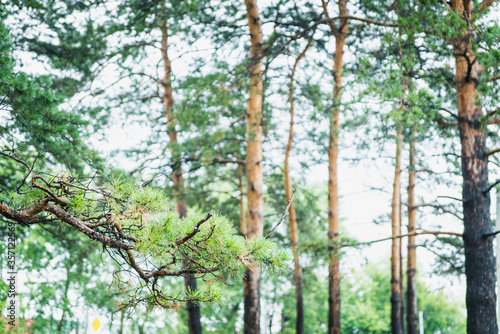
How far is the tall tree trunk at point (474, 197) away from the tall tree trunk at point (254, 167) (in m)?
3.37

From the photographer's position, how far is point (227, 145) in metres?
14.9

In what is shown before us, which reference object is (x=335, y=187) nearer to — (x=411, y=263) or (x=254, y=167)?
(x=254, y=167)

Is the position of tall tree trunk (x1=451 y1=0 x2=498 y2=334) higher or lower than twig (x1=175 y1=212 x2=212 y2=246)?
higher

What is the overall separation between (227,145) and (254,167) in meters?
5.23

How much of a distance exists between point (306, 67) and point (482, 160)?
6254 millimetres

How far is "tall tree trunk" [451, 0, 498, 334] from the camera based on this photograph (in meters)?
7.01

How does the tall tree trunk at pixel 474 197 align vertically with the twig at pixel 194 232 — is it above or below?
above

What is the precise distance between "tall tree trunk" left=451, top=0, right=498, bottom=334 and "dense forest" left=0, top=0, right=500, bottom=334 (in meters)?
0.02

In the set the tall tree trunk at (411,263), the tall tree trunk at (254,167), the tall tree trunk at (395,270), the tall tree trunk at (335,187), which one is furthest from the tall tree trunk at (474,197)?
the tall tree trunk at (411,263)

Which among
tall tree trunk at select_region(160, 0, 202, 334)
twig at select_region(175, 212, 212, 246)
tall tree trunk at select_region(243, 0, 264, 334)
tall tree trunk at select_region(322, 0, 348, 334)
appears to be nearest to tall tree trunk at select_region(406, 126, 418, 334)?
tall tree trunk at select_region(322, 0, 348, 334)

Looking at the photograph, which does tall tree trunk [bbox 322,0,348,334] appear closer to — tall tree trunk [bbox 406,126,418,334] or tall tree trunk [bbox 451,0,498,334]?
tall tree trunk [bbox 406,126,418,334]

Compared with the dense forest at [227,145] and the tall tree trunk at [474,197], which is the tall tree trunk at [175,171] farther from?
the tall tree trunk at [474,197]

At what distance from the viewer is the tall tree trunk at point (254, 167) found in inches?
361

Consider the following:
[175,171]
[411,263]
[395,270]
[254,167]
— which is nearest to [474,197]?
[254,167]
